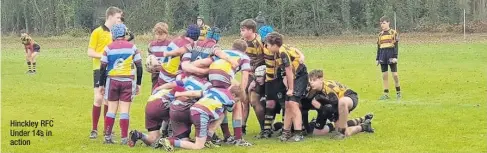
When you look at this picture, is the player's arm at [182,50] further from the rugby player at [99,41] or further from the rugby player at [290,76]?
the rugby player at [290,76]

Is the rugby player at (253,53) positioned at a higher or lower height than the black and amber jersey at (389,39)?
lower

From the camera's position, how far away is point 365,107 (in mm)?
15430

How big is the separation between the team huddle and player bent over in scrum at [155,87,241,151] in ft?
0.05

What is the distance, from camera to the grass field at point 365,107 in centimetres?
1073

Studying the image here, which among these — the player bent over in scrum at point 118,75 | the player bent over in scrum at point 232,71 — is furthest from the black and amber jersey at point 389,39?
the player bent over in scrum at point 118,75

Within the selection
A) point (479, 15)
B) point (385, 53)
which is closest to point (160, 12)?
point (479, 15)

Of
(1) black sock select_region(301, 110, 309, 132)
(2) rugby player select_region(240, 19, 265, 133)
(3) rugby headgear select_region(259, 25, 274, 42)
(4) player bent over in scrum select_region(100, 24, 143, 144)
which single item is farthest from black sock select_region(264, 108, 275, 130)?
(4) player bent over in scrum select_region(100, 24, 143, 144)

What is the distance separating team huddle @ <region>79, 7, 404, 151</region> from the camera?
10.6 meters

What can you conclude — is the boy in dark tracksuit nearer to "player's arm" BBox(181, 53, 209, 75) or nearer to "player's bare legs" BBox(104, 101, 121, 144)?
"player's arm" BBox(181, 53, 209, 75)

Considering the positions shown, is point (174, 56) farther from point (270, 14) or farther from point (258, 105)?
point (270, 14)

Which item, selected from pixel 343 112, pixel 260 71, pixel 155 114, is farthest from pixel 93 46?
pixel 343 112

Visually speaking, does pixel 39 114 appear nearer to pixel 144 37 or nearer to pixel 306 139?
pixel 306 139

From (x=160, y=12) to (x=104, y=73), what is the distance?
176ft

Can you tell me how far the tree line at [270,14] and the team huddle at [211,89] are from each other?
142ft
